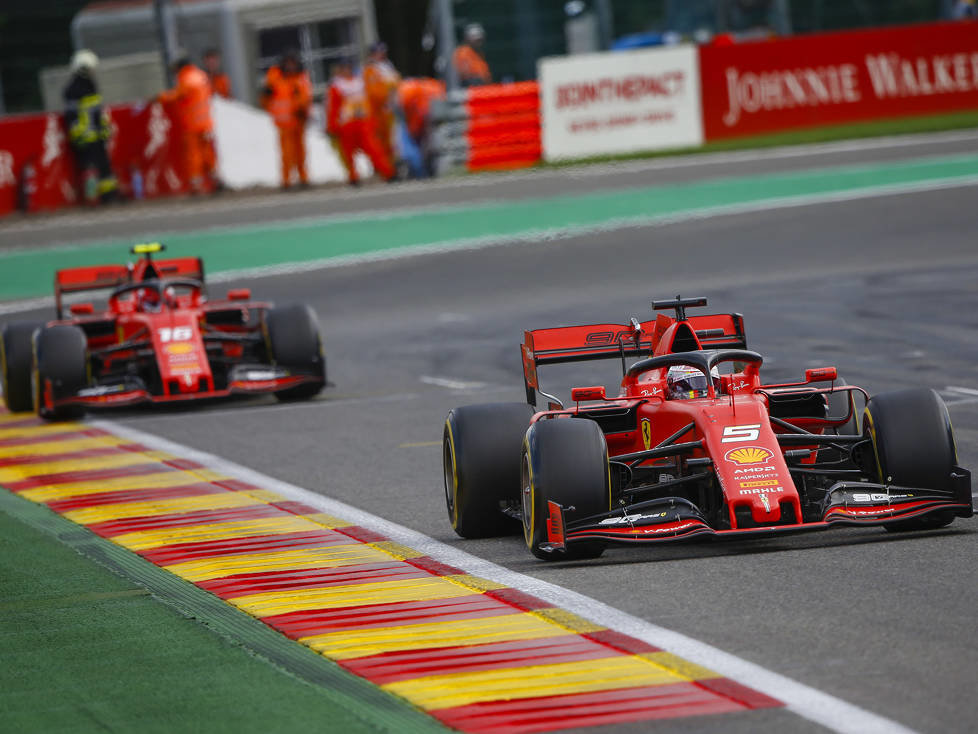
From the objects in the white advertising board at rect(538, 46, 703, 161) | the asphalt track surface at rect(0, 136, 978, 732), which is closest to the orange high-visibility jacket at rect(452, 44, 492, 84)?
the white advertising board at rect(538, 46, 703, 161)

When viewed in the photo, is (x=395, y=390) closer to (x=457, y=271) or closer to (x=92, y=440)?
(x=92, y=440)

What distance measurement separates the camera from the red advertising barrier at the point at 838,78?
34.7 metres

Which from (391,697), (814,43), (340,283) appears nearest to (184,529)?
(391,697)

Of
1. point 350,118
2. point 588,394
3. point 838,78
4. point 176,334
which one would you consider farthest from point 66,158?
point 588,394

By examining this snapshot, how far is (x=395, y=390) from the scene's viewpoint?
14.9 m

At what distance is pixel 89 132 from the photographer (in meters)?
30.2

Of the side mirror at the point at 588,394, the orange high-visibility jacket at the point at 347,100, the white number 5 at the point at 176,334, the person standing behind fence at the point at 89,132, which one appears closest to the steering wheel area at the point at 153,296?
the white number 5 at the point at 176,334

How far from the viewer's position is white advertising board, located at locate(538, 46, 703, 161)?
110 ft

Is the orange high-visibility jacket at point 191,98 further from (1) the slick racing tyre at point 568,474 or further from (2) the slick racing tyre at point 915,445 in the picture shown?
(2) the slick racing tyre at point 915,445

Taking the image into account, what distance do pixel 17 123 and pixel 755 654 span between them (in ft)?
83.6

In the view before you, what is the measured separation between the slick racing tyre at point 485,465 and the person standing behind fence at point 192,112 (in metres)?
22.8

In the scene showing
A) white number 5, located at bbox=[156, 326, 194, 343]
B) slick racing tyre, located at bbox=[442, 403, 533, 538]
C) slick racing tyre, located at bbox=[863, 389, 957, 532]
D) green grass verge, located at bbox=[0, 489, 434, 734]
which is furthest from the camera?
white number 5, located at bbox=[156, 326, 194, 343]

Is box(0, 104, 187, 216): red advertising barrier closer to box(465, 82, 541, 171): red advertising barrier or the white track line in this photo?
box(465, 82, 541, 171): red advertising barrier

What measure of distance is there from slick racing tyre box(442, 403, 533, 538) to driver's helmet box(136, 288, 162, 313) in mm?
6710
